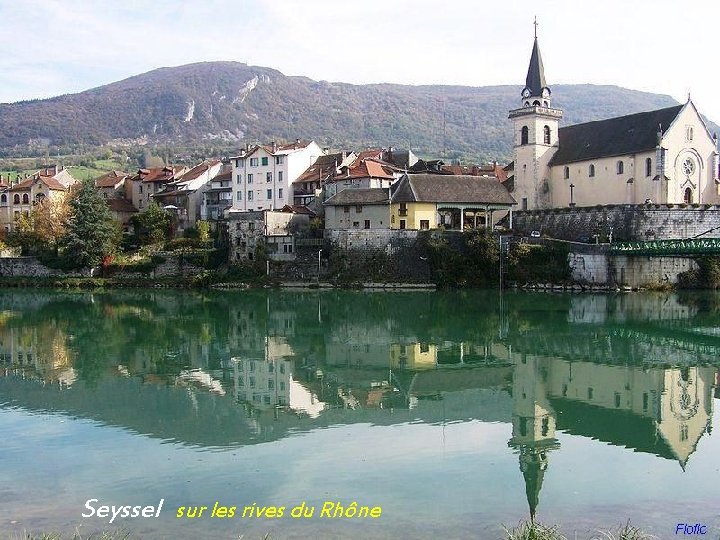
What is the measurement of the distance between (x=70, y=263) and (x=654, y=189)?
145 ft

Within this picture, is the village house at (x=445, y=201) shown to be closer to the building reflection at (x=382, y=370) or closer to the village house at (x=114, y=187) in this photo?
the building reflection at (x=382, y=370)

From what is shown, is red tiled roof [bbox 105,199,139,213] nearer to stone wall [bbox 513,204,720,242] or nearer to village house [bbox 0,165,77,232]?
village house [bbox 0,165,77,232]

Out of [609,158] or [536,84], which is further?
[536,84]

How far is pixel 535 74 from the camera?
64500 millimetres

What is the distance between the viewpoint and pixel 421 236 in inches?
2234

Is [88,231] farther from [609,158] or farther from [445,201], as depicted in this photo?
[609,158]

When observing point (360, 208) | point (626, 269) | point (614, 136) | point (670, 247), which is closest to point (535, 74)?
point (614, 136)

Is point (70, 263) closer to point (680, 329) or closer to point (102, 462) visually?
point (680, 329)

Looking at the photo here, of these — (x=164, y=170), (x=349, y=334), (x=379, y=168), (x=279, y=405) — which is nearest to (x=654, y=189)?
(x=379, y=168)

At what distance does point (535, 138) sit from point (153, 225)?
103 ft

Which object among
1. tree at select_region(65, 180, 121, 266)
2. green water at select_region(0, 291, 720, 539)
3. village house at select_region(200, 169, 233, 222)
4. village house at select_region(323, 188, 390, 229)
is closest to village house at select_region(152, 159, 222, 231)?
village house at select_region(200, 169, 233, 222)

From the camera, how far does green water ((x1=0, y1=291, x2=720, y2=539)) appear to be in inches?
530

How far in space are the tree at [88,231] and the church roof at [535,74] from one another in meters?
34.9

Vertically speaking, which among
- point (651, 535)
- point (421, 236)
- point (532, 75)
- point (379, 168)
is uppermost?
point (532, 75)
